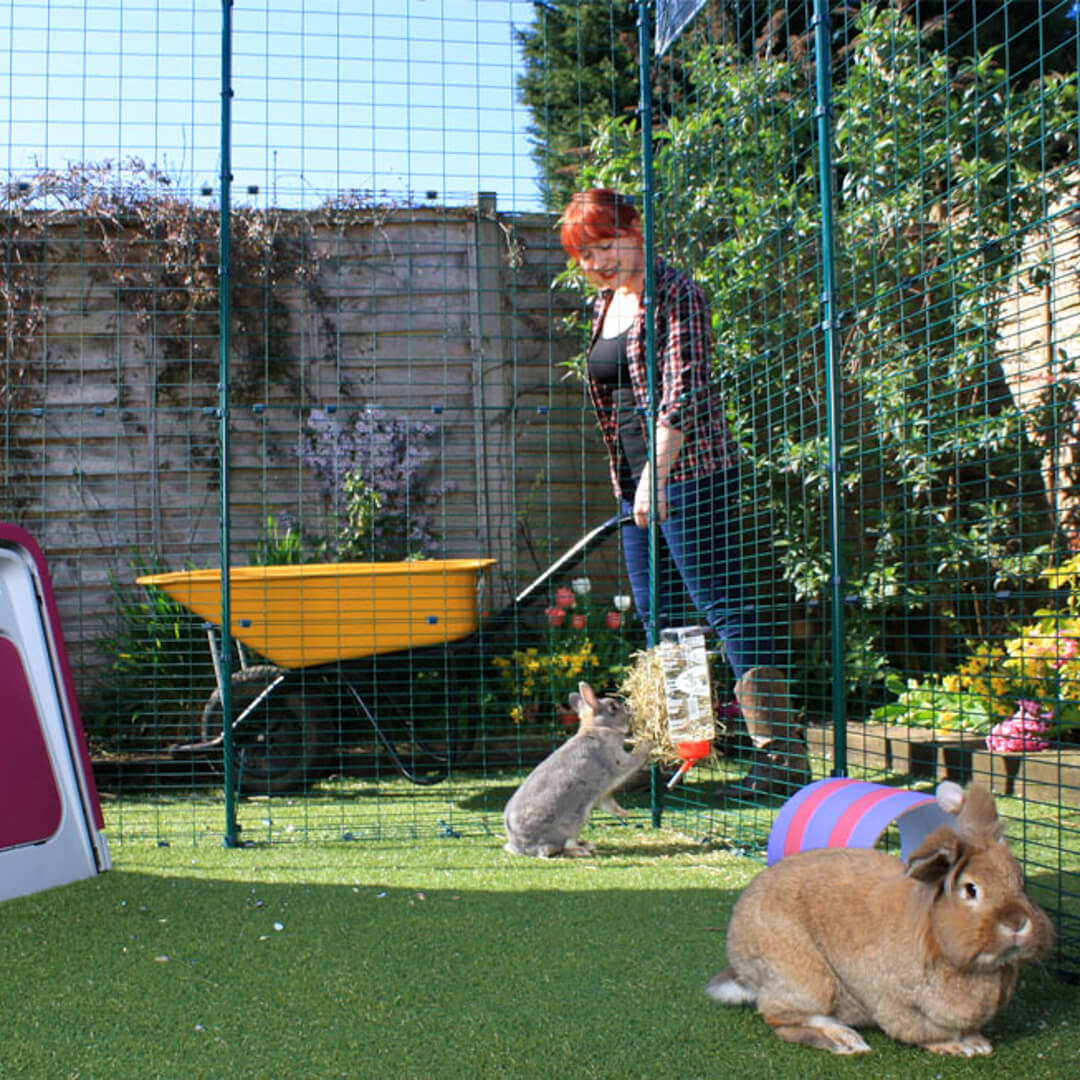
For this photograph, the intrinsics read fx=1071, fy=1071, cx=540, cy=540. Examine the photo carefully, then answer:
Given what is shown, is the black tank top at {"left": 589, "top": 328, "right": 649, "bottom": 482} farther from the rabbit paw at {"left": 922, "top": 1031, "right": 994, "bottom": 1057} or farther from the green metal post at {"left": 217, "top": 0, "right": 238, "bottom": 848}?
the rabbit paw at {"left": 922, "top": 1031, "right": 994, "bottom": 1057}

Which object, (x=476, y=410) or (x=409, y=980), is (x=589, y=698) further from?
(x=476, y=410)

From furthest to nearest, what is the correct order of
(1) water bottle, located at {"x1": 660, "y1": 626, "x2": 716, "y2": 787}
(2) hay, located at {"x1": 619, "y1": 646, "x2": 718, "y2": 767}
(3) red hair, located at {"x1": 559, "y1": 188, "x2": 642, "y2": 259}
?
(3) red hair, located at {"x1": 559, "y1": 188, "x2": 642, "y2": 259} < (2) hay, located at {"x1": 619, "y1": 646, "x2": 718, "y2": 767} < (1) water bottle, located at {"x1": 660, "y1": 626, "x2": 716, "y2": 787}

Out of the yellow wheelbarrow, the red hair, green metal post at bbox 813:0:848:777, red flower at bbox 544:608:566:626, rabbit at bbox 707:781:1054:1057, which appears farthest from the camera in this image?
red flower at bbox 544:608:566:626

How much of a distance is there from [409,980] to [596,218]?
8.48 feet

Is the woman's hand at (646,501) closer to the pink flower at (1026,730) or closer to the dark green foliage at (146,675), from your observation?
the pink flower at (1026,730)

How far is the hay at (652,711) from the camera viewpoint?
11.1 ft

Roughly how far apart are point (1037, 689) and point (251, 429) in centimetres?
358

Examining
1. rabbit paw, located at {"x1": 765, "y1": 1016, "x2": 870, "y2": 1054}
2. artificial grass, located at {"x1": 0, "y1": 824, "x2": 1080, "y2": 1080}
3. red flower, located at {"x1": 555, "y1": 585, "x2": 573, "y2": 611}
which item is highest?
red flower, located at {"x1": 555, "y1": 585, "x2": 573, "y2": 611}

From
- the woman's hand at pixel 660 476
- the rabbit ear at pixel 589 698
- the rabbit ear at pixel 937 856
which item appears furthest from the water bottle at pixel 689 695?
the rabbit ear at pixel 937 856

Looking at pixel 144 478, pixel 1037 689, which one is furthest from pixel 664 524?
pixel 144 478

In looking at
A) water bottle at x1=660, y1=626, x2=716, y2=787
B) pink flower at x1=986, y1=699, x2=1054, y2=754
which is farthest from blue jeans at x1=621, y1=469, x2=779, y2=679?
pink flower at x1=986, y1=699, x2=1054, y2=754

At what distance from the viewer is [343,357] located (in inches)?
203

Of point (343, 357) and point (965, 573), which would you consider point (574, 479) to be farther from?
point (965, 573)

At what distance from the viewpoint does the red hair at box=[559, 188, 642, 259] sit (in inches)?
145
